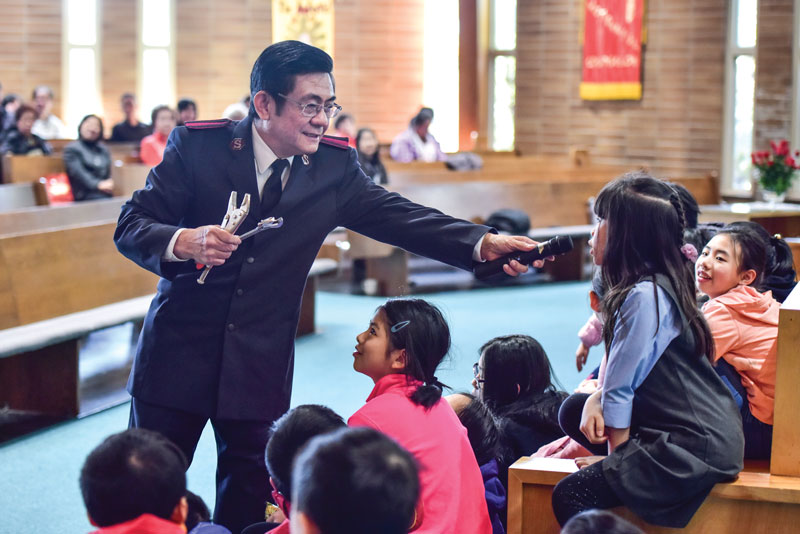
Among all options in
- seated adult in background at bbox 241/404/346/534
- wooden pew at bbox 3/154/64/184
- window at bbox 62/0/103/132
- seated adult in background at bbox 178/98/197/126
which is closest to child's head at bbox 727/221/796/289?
seated adult in background at bbox 241/404/346/534

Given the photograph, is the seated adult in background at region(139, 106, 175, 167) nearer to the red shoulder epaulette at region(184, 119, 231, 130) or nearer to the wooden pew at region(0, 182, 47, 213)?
the wooden pew at region(0, 182, 47, 213)

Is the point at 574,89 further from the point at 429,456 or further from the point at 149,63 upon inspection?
the point at 429,456

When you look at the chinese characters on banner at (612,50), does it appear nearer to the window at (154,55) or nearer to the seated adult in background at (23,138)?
the window at (154,55)

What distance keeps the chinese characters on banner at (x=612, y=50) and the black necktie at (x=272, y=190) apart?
10.2 metres

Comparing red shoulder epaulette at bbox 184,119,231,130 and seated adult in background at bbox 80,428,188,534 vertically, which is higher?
red shoulder epaulette at bbox 184,119,231,130

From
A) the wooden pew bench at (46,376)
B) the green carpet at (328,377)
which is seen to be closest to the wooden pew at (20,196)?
the green carpet at (328,377)

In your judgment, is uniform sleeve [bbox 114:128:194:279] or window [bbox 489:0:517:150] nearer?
uniform sleeve [bbox 114:128:194:279]

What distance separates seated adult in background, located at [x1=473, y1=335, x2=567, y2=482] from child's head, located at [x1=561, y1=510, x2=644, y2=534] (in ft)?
4.86

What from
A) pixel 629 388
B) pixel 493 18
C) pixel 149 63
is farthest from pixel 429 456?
pixel 149 63

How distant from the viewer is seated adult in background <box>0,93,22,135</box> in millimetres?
11045

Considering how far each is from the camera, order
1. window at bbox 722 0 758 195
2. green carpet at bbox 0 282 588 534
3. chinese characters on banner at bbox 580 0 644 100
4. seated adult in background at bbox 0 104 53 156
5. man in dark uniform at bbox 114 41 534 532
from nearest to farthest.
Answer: man in dark uniform at bbox 114 41 534 532, green carpet at bbox 0 282 588 534, seated adult in background at bbox 0 104 53 156, window at bbox 722 0 758 195, chinese characters on banner at bbox 580 0 644 100

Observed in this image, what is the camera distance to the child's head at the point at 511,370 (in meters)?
3.14

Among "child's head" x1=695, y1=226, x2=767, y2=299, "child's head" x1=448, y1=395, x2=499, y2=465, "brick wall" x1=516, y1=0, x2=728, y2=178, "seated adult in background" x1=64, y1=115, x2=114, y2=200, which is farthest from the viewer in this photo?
"brick wall" x1=516, y1=0, x2=728, y2=178

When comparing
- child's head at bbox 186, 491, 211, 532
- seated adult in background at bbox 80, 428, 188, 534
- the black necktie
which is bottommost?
child's head at bbox 186, 491, 211, 532
